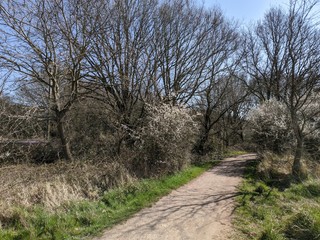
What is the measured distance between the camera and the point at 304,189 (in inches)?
357

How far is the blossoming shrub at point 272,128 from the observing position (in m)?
15.0

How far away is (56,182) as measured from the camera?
8.05m

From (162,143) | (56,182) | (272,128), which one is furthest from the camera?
(272,128)

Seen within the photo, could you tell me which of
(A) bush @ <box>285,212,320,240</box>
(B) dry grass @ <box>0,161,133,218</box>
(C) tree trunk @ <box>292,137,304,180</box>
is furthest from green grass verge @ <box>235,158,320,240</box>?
(B) dry grass @ <box>0,161,133,218</box>

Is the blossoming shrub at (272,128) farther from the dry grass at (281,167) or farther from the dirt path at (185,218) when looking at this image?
the dirt path at (185,218)

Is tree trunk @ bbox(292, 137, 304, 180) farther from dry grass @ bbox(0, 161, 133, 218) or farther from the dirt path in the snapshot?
dry grass @ bbox(0, 161, 133, 218)

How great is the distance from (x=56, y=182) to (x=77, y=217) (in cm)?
219

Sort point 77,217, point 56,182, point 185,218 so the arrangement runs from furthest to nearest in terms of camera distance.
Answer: point 56,182 → point 185,218 → point 77,217

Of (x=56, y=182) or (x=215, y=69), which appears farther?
(x=215, y=69)

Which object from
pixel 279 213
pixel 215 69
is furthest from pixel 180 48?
pixel 279 213

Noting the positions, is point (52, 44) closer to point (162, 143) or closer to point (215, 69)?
point (162, 143)

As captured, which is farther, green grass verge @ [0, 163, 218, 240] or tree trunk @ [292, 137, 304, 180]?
tree trunk @ [292, 137, 304, 180]

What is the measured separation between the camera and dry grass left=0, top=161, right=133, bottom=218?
23.0ft

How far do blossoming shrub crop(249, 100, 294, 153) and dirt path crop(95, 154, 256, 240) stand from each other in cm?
707
